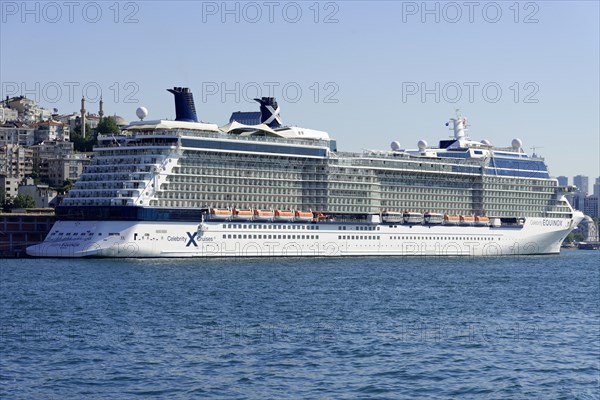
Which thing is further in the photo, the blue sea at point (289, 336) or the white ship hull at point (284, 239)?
the white ship hull at point (284, 239)

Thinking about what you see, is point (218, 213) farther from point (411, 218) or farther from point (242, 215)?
point (411, 218)

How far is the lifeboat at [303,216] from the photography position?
8150 cm

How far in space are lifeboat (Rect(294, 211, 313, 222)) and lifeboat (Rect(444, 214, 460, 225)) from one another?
49.8 feet

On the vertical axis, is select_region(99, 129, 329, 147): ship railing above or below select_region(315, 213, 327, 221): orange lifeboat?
above

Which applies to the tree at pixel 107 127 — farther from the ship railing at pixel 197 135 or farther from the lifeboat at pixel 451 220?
the lifeboat at pixel 451 220

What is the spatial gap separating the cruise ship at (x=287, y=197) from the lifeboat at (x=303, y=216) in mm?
105

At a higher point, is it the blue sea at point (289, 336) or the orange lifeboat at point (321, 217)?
the orange lifeboat at point (321, 217)

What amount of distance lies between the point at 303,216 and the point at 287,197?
3322mm

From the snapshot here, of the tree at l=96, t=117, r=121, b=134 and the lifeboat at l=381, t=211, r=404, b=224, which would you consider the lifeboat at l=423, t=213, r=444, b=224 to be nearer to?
the lifeboat at l=381, t=211, r=404, b=224

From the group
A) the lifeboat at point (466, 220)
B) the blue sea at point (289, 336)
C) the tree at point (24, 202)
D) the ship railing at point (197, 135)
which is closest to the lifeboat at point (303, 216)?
the ship railing at point (197, 135)

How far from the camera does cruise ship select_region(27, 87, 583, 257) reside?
243 feet

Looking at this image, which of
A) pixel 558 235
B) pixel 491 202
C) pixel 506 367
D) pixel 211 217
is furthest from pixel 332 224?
pixel 506 367

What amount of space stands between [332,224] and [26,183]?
58562 mm

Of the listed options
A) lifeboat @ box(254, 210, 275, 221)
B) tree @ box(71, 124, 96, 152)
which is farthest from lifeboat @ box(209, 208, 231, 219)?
tree @ box(71, 124, 96, 152)
